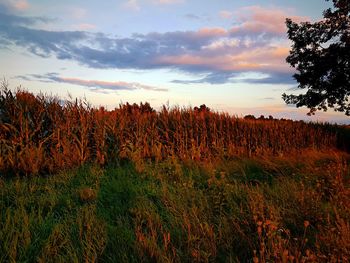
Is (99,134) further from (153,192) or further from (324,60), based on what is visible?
(324,60)

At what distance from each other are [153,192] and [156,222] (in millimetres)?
2385

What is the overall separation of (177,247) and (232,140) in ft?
41.4

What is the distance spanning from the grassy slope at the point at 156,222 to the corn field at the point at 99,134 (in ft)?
3.39

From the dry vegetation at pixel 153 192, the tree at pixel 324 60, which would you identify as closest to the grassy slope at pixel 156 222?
the dry vegetation at pixel 153 192

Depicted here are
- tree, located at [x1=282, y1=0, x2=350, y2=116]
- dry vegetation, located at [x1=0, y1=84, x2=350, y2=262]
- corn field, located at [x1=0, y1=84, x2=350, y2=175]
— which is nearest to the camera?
dry vegetation, located at [x1=0, y1=84, x2=350, y2=262]

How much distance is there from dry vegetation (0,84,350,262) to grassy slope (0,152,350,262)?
30 mm

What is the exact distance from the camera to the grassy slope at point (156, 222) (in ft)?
17.0

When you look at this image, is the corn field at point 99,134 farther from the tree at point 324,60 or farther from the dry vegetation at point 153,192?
the tree at point 324,60

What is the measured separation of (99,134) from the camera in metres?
12.3

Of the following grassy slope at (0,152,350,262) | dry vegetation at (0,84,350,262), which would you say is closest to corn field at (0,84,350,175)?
dry vegetation at (0,84,350,262)

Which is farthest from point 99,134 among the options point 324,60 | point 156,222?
point 324,60

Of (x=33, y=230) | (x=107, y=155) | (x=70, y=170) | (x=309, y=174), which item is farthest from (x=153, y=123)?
(x=33, y=230)

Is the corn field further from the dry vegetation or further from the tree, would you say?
the tree

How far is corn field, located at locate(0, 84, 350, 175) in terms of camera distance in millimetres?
11008
